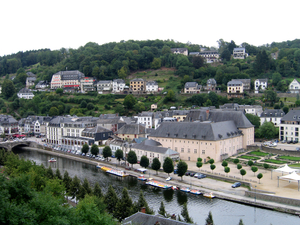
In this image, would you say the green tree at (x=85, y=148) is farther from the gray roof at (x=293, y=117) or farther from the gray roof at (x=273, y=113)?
the gray roof at (x=273, y=113)

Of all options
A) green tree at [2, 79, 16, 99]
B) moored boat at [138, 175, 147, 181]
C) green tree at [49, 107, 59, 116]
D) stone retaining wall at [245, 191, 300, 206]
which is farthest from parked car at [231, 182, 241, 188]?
green tree at [2, 79, 16, 99]

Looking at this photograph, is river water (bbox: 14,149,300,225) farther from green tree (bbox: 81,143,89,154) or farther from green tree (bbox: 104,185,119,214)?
green tree (bbox: 81,143,89,154)

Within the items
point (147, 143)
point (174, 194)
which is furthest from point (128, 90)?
point (174, 194)

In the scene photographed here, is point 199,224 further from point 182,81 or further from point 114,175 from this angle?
point 182,81

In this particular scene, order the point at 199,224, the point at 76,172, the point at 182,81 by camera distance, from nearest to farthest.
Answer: the point at 199,224 → the point at 76,172 → the point at 182,81

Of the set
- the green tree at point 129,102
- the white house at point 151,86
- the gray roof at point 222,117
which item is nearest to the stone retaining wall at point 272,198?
the gray roof at point 222,117
